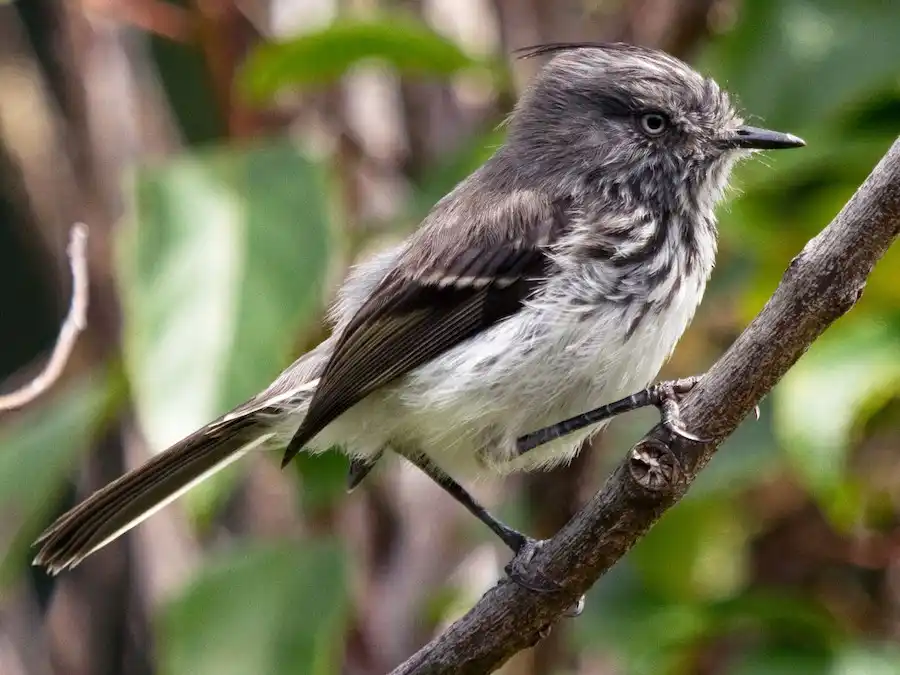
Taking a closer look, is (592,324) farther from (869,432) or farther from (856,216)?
(869,432)

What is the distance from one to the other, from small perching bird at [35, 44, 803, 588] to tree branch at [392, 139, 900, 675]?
0.34 metres

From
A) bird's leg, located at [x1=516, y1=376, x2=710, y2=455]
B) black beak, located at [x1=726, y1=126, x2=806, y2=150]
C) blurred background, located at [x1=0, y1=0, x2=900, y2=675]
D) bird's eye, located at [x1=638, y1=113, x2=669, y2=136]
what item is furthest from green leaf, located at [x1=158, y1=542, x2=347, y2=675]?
black beak, located at [x1=726, y1=126, x2=806, y2=150]

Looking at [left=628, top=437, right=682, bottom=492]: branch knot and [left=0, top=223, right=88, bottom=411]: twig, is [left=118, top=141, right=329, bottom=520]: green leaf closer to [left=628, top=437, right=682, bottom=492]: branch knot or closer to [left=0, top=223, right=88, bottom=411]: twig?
[left=0, top=223, right=88, bottom=411]: twig

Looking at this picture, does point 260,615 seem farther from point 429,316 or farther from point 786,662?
point 786,662

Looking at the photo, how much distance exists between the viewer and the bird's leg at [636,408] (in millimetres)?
1953

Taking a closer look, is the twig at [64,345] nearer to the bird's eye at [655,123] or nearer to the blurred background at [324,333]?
the blurred background at [324,333]

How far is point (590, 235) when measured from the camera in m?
2.52

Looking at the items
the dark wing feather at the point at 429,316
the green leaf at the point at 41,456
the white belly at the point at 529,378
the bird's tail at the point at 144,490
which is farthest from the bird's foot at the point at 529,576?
the green leaf at the point at 41,456

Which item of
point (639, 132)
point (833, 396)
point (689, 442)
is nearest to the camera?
point (689, 442)

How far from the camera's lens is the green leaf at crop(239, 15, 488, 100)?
9.85 feet

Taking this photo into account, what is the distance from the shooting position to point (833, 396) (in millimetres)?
2535

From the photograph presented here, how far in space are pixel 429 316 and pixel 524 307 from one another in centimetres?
21

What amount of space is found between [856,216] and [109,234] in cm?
289

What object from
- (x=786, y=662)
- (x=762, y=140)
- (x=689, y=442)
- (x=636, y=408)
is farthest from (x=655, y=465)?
(x=786, y=662)
